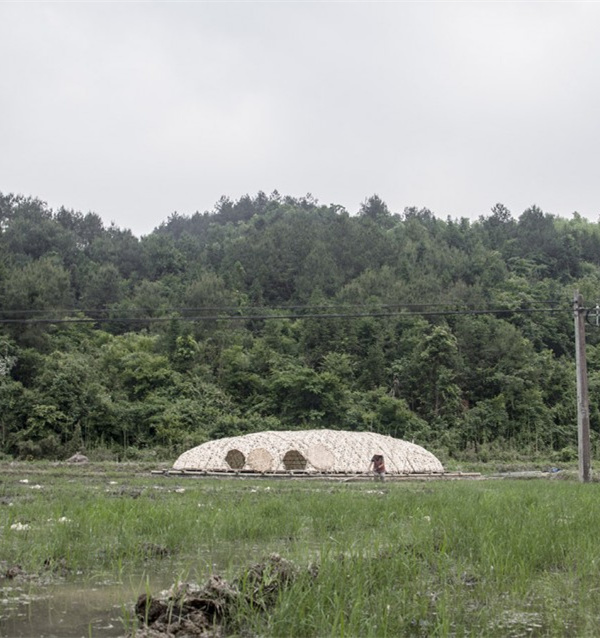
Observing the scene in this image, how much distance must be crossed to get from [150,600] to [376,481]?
16.6 metres

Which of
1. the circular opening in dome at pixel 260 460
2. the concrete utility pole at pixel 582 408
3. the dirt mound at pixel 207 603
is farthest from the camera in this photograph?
the circular opening in dome at pixel 260 460

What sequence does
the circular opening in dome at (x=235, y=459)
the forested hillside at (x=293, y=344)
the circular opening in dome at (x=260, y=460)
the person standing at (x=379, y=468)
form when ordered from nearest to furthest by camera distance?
the person standing at (x=379, y=468) < the circular opening in dome at (x=260, y=460) < the circular opening in dome at (x=235, y=459) < the forested hillside at (x=293, y=344)

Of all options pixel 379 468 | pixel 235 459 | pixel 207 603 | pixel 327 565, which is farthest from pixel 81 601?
pixel 235 459

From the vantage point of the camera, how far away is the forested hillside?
3084 centimetres

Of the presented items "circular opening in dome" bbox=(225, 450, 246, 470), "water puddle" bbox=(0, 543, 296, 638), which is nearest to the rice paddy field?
"water puddle" bbox=(0, 543, 296, 638)

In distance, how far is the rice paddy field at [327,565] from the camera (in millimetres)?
4418

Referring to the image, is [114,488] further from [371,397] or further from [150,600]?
[371,397]

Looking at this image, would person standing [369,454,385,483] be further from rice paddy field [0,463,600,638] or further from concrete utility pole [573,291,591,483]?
rice paddy field [0,463,600,638]

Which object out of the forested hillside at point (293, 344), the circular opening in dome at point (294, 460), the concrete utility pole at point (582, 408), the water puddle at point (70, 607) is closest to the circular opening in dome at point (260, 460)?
the circular opening in dome at point (294, 460)

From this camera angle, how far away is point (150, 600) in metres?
4.37

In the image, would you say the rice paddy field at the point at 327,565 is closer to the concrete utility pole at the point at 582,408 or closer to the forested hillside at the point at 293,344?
the concrete utility pole at the point at 582,408

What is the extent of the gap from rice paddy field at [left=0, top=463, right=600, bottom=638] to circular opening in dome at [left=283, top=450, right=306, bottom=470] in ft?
42.7

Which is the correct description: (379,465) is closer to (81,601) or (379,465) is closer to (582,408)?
(582,408)

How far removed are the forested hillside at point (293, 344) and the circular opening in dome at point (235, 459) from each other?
15.5ft
